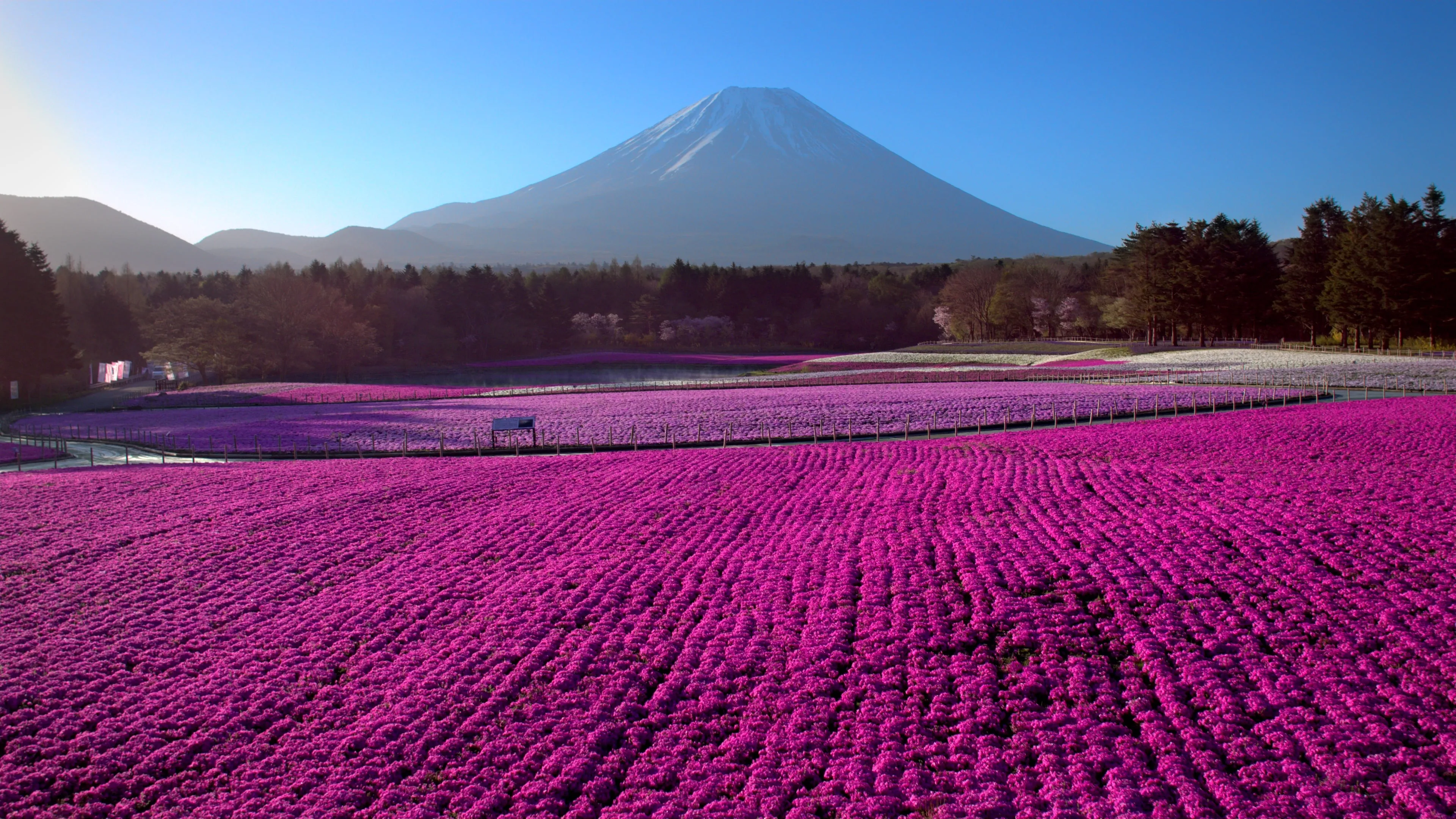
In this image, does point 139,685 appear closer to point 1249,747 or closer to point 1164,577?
point 1249,747

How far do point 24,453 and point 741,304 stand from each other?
8224cm

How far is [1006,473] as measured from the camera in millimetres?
17094

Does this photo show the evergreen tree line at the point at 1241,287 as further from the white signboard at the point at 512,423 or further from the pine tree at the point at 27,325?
the pine tree at the point at 27,325

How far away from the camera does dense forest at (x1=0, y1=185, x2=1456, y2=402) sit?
2115 inches

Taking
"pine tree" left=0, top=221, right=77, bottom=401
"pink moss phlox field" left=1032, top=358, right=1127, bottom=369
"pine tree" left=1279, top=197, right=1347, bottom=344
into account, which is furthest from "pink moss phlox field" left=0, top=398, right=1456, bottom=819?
"pine tree" left=1279, top=197, right=1347, bottom=344

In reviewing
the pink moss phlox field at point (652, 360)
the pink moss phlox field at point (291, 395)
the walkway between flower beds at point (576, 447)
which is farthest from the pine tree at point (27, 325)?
the pink moss phlox field at point (652, 360)

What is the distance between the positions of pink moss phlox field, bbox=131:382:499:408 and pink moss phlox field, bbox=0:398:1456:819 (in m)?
33.4

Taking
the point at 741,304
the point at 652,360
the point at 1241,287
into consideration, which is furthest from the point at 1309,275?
the point at 741,304

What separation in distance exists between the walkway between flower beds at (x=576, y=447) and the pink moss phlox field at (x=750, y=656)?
10.4 meters

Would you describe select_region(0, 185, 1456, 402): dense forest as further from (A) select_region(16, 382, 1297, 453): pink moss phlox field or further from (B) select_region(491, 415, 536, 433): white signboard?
(B) select_region(491, 415, 536, 433): white signboard

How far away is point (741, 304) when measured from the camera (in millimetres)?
105625

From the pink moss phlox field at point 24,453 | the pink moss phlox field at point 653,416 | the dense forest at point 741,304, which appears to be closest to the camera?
the pink moss phlox field at point 24,453

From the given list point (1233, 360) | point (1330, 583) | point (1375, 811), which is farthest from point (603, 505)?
point (1233, 360)

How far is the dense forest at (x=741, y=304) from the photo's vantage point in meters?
53.7
